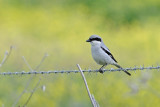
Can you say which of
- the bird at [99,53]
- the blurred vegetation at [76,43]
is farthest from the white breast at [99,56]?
the blurred vegetation at [76,43]

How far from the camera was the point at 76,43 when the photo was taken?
11.6 m

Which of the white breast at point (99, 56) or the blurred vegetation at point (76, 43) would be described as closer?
the white breast at point (99, 56)

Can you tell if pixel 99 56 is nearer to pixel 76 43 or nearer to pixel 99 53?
pixel 99 53

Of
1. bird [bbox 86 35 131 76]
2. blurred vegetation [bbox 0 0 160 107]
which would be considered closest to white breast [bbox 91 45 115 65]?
bird [bbox 86 35 131 76]

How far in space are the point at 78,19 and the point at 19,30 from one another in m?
2.10

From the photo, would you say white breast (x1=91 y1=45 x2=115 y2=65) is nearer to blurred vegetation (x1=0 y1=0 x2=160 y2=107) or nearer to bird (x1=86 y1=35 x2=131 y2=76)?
bird (x1=86 y1=35 x2=131 y2=76)

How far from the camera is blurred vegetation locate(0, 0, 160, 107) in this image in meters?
6.83

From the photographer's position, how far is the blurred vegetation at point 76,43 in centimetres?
683

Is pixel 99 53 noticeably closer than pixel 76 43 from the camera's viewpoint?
Yes

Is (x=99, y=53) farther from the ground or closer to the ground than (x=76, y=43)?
farther from the ground

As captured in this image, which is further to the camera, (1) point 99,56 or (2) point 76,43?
(2) point 76,43

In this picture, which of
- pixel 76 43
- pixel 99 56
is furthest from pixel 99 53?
pixel 76 43

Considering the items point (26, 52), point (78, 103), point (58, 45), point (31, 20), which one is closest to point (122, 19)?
point (31, 20)

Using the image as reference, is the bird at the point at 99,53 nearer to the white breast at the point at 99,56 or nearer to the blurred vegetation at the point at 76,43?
the white breast at the point at 99,56
